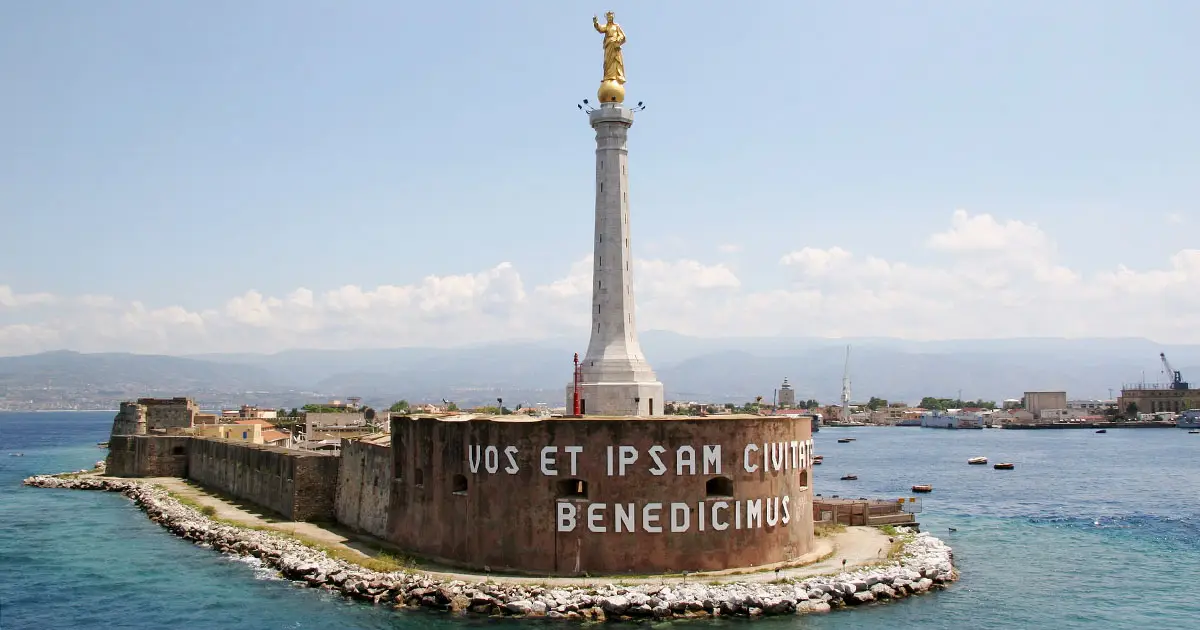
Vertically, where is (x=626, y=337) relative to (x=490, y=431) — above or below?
above

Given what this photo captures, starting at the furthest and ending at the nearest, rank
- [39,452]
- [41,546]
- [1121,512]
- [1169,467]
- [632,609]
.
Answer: [39,452] < [1169,467] < [1121,512] < [41,546] < [632,609]

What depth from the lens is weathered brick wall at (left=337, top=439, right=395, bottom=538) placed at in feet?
120

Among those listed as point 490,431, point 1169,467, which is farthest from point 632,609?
point 1169,467

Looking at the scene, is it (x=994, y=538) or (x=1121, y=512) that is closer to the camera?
(x=994, y=538)

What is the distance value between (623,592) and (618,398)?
892cm

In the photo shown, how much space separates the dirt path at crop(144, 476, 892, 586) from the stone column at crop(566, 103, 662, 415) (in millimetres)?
7443

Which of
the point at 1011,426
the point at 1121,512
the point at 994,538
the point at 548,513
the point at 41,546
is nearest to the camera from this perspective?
the point at 548,513

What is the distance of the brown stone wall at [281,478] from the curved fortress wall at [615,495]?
12343 millimetres

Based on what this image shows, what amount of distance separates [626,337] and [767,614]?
1164 cm

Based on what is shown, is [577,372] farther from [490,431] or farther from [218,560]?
[218,560]

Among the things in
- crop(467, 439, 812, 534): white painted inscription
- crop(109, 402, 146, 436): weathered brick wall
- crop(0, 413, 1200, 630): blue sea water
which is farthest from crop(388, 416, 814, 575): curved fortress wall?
crop(109, 402, 146, 436): weathered brick wall

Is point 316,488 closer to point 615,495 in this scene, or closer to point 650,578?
point 615,495

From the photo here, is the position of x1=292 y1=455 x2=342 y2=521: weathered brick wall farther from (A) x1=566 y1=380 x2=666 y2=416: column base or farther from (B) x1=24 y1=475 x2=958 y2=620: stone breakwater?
(A) x1=566 y1=380 x2=666 y2=416: column base

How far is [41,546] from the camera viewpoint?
40.3 metres
